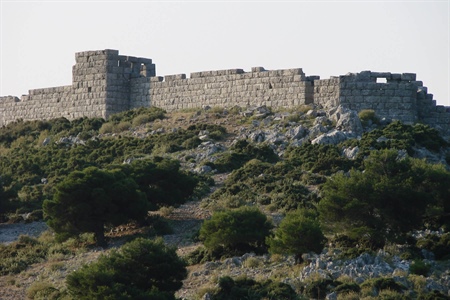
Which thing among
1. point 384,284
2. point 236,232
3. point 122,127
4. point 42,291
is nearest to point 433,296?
point 384,284

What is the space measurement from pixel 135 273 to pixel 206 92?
18.7 meters

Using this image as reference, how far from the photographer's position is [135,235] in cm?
3200

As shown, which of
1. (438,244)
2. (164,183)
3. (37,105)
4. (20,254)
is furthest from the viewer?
(37,105)

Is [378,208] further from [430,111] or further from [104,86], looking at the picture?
[104,86]

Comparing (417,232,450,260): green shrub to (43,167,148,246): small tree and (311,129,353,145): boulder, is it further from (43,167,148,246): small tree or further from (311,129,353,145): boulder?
(311,129,353,145): boulder

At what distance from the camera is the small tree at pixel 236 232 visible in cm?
2872

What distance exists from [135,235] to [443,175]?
24.0 feet

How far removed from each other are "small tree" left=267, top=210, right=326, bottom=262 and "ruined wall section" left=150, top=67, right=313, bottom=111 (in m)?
13.0

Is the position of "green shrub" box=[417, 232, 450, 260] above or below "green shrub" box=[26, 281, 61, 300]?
above

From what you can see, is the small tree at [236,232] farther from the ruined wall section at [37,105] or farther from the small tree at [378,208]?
the ruined wall section at [37,105]

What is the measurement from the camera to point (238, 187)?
115ft

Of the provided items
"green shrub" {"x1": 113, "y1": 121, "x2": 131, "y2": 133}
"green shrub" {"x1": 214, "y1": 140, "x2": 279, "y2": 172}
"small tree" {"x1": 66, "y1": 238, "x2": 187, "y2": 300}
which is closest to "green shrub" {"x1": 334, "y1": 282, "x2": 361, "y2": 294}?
"small tree" {"x1": 66, "y1": 238, "x2": 187, "y2": 300}

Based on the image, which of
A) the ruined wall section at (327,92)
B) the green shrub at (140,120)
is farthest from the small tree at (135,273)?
the green shrub at (140,120)

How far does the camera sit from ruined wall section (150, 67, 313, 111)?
4062 centimetres
